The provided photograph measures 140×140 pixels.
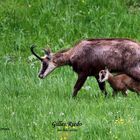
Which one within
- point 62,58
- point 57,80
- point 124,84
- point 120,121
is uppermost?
point 62,58

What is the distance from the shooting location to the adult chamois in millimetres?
11602

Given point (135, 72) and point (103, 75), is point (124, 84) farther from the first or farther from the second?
point (103, 75)

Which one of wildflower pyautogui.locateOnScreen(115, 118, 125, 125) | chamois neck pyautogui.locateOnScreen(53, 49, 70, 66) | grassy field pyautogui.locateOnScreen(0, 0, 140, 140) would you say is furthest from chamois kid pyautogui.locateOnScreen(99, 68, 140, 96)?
wildflower pyautogui.locateOnScreen(115, 118, 125, 125)

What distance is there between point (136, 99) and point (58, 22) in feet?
25.0

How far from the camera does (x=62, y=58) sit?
12391 millimetres

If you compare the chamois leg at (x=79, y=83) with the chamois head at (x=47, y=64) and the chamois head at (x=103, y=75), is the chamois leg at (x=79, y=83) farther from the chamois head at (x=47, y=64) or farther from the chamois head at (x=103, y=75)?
the chamois head at (x=47, y=64)

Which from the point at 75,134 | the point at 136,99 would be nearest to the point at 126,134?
the point at 75,134

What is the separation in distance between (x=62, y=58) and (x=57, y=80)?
1026 mm

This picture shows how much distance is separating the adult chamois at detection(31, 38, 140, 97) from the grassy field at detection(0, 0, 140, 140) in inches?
15.6

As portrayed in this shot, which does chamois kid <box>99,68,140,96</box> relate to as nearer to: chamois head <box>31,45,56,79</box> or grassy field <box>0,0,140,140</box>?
grassy field <box>0,0,140,140</box>

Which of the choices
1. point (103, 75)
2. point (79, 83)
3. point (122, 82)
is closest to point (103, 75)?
point (103, 75)

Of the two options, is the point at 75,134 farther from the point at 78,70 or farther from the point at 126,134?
the point at 78,70

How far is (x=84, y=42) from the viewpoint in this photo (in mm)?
12148

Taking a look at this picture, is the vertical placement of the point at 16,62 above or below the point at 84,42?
below
